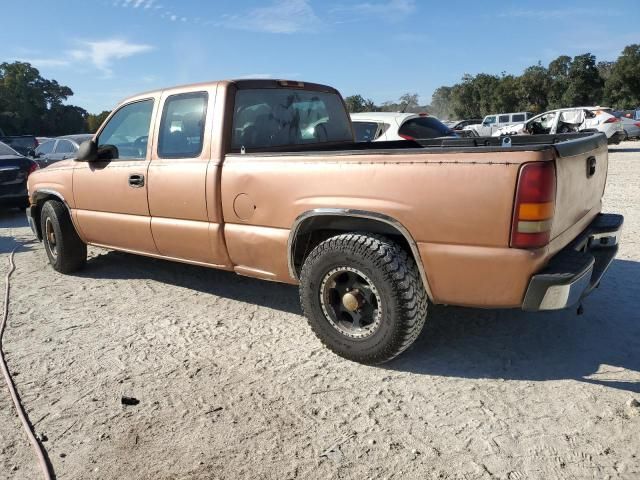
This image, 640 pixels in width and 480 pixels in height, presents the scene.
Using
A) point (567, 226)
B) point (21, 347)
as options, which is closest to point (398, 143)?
point (567, 226)

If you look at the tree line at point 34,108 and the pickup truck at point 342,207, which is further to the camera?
the tree line at point 34,108

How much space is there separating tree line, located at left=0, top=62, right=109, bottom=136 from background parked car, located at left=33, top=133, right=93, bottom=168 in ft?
146

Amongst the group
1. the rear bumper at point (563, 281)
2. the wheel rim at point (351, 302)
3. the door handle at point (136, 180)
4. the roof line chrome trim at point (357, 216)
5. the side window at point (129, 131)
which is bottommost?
the wheel rim at point (351, 302)

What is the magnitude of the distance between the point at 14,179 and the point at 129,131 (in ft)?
18.5

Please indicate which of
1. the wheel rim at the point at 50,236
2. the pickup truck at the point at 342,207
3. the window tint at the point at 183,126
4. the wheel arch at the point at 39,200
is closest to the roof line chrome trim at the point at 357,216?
the pickup truck at the point at 342,207

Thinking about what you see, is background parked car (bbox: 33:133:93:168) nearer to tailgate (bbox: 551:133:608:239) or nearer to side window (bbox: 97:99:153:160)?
side window (bbox: 97:99:153:160)

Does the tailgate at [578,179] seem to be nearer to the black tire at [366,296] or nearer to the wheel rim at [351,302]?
the black tire at [366,296]

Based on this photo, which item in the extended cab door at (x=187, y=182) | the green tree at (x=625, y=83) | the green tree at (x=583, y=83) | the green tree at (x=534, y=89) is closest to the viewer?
the extended cab door at (x=187, y=182)

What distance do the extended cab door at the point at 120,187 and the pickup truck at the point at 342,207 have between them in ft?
0.06

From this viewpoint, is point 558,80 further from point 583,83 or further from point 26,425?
point 26,425

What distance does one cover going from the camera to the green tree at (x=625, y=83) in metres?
45.8

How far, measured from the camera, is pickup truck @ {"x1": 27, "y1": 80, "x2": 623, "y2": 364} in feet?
8.82

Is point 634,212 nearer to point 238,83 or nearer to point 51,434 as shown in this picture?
point 238,83

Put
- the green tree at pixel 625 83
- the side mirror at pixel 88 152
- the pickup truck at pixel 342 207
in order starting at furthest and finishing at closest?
the green tree at pixel 625 83 < the side mirror at pixel 88 152 < the pickup truck at pixel 342 207
